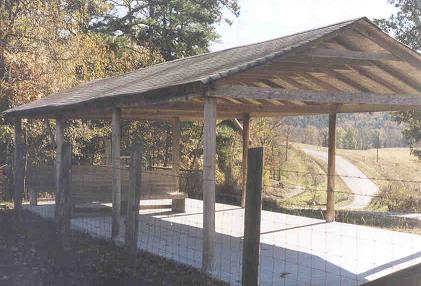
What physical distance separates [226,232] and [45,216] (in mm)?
4349

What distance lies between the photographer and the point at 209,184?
6.66 meters

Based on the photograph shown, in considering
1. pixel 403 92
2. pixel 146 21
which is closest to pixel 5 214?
pixel 403 92

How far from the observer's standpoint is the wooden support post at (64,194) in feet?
22.8

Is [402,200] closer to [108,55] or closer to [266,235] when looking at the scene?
[266,235]

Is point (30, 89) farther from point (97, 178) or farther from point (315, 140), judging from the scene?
point (315, 140)

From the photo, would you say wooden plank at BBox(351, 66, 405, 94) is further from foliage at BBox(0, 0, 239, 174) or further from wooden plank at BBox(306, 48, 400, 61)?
foliage at BBox(0, 0, 239, 174)

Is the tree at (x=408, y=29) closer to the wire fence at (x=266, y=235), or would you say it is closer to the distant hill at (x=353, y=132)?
the wire fence at (x=266, y=235)

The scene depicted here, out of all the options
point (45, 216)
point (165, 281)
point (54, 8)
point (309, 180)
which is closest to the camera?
point (165, 281)

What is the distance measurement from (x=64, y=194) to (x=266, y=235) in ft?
13.2

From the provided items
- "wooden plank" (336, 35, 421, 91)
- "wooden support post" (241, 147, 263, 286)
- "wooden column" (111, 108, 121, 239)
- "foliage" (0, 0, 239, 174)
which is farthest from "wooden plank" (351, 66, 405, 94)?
"foliage" (0, 0, 239, 174)

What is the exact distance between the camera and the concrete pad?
6.83 m

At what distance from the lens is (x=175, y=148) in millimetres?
13648

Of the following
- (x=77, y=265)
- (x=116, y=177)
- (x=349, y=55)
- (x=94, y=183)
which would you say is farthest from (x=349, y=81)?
(x=94, y=183)

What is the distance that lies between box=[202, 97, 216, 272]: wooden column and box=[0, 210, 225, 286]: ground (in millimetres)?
294
